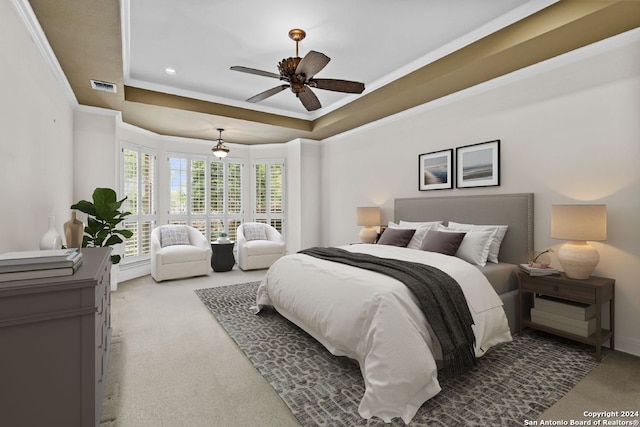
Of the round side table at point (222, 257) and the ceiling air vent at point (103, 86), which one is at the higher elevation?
the ceiling air vent at point (103, 86)

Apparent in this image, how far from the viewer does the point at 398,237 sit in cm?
407

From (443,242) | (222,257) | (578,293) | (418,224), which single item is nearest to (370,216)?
(418,224)

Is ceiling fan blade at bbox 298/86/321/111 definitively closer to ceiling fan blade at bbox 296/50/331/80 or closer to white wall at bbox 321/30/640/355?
ceiling fan blade at bbox 296/50/331/80

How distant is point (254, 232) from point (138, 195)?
226cm

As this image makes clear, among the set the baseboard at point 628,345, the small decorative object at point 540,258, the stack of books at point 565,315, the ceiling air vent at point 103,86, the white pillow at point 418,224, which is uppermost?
the ceiling air vent at point 103,86

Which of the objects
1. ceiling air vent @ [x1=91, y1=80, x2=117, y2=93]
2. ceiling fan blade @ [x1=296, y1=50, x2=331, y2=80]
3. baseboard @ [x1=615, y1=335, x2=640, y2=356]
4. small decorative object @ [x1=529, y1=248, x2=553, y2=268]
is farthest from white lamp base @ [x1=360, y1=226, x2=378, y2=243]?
ceiling air vent @ [x1=91, y1=80, x2=117, y2=93]

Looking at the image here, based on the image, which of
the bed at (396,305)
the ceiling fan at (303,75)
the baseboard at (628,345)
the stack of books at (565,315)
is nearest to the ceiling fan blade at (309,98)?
the ceiling fan at (303,75)

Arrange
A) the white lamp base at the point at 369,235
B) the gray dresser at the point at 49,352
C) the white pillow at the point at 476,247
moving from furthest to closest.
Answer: the white lamp base at the point at 369,235
the white pillow at the point at 476,247
the gray dresser at the point at 49,352

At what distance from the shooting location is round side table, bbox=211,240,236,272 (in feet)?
20.0

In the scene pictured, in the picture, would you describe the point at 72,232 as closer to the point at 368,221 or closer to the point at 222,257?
the point at 222,257

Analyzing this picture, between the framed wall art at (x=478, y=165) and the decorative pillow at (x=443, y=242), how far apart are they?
0.88 metres

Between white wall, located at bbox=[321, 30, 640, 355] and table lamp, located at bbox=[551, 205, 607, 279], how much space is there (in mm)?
312

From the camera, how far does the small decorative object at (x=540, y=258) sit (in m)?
3.15

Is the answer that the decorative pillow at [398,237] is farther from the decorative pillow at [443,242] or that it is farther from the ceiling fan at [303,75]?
the ceiling fan at [303,75]
